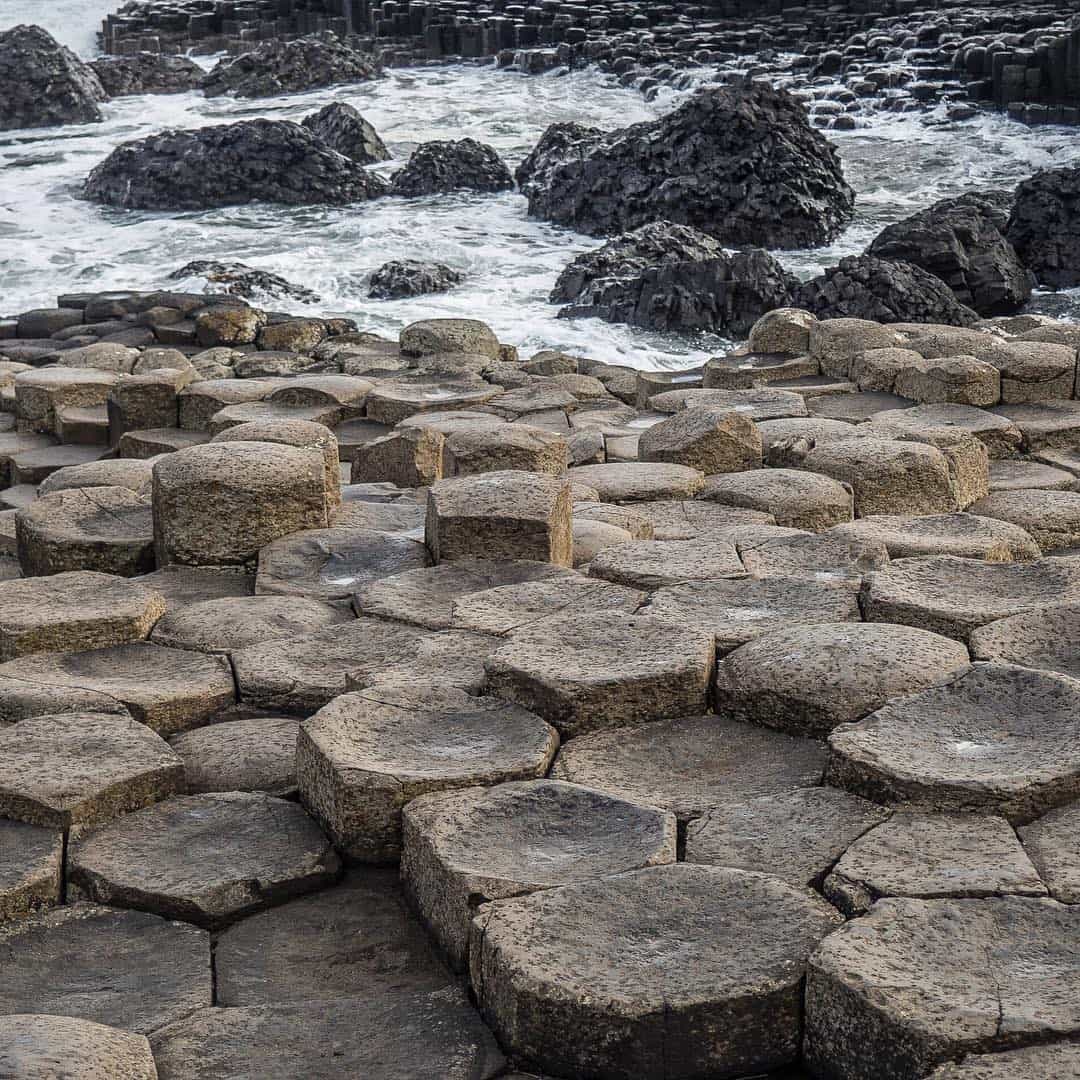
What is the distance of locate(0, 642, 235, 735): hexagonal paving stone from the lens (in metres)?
3.30

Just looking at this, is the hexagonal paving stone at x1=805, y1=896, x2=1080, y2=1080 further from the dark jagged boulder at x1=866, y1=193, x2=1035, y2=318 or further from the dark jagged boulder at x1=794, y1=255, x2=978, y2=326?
the dark jagged boulder at x1=866, y1=193, x2=1035, y2=318

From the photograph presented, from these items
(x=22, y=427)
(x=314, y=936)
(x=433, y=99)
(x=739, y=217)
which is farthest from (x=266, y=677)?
(x=433, y=99)

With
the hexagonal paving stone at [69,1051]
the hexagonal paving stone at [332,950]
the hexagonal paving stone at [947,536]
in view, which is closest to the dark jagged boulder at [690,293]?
the hexagonal paving stone at [947,536]

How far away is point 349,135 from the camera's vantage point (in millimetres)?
19984

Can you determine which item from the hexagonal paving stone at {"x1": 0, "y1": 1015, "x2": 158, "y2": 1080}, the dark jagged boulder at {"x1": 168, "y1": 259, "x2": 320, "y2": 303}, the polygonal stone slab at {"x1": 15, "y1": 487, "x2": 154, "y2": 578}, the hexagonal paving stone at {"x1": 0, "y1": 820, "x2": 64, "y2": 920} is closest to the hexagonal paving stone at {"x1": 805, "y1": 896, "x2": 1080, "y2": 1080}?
the hexagonal paving stone at {"x1": 0, "y1": 1015, "x2": 158, "y2": 1080}

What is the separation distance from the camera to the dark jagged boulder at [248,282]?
1296 centimetres

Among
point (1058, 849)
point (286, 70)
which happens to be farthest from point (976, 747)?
point (286, 70)

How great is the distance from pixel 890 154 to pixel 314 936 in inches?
747

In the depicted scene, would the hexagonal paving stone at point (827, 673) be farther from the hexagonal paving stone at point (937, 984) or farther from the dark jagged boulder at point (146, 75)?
the dark jagged boulder at point (146, 75)

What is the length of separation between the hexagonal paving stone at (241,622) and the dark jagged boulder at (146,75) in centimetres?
2431

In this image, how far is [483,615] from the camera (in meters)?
3.72

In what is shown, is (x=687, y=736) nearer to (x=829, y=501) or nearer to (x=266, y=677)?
(x=266, y=677)

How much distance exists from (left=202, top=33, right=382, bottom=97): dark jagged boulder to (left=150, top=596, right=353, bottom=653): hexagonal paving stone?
2296 centimetres

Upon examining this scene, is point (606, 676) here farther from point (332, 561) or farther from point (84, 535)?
point (84, 535)
